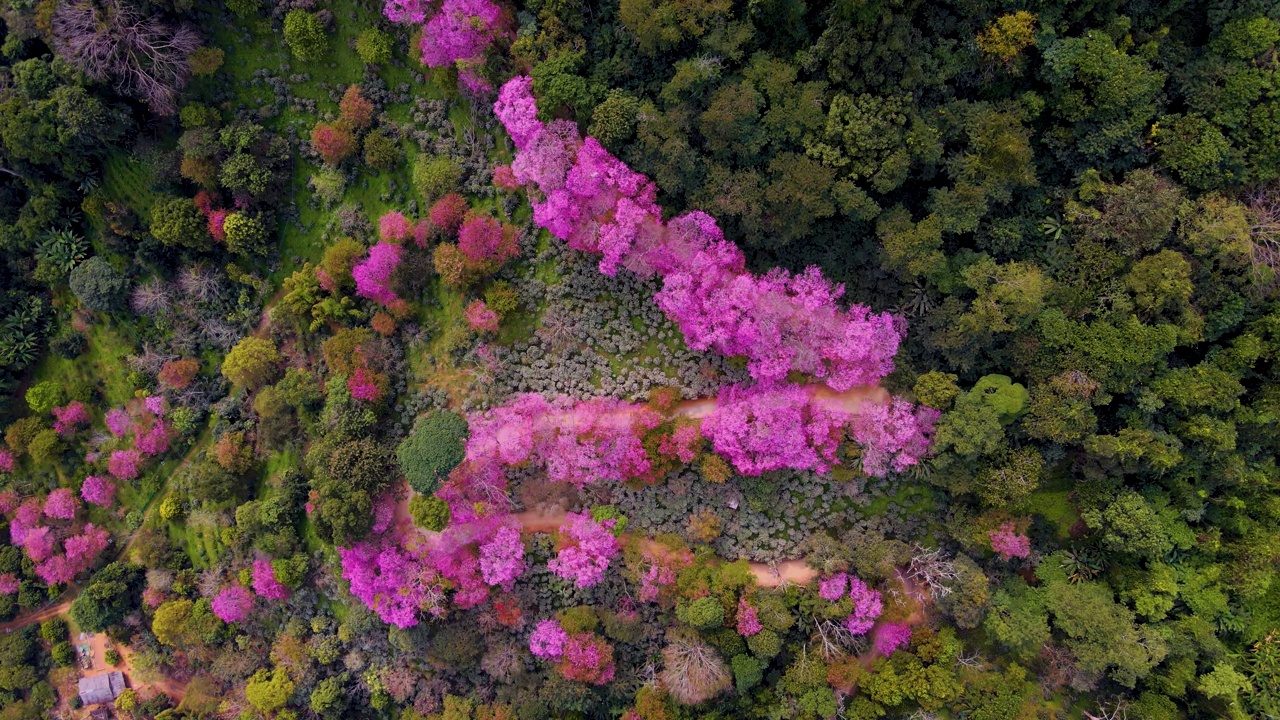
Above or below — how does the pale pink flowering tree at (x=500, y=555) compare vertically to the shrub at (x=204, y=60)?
below

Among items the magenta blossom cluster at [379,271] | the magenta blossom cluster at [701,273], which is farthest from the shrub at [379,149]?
the magenta blossom cluster at [701,273]

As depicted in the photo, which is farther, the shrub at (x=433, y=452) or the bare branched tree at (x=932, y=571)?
the shrub at (x=433, y=452)

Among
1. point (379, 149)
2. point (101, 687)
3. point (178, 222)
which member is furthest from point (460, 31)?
point (101, 687)

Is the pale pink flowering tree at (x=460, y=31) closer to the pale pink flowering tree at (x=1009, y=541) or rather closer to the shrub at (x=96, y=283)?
the shrub at (x=96, y=283)

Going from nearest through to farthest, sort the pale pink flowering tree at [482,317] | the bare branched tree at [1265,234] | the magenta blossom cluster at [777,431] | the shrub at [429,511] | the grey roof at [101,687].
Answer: the bare branched tree at [1265,234], the magenta blossom cluster at [777,431], the shrub at [429,511], the pale pink flowering tree at [482,317], the grey roof at [101,687]

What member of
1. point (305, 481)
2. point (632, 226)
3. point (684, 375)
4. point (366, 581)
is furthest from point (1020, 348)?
point (305, 481)

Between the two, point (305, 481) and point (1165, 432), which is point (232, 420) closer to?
point (305, 481)

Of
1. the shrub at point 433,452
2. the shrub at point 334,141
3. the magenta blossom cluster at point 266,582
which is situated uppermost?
the shrub at point 334,141
